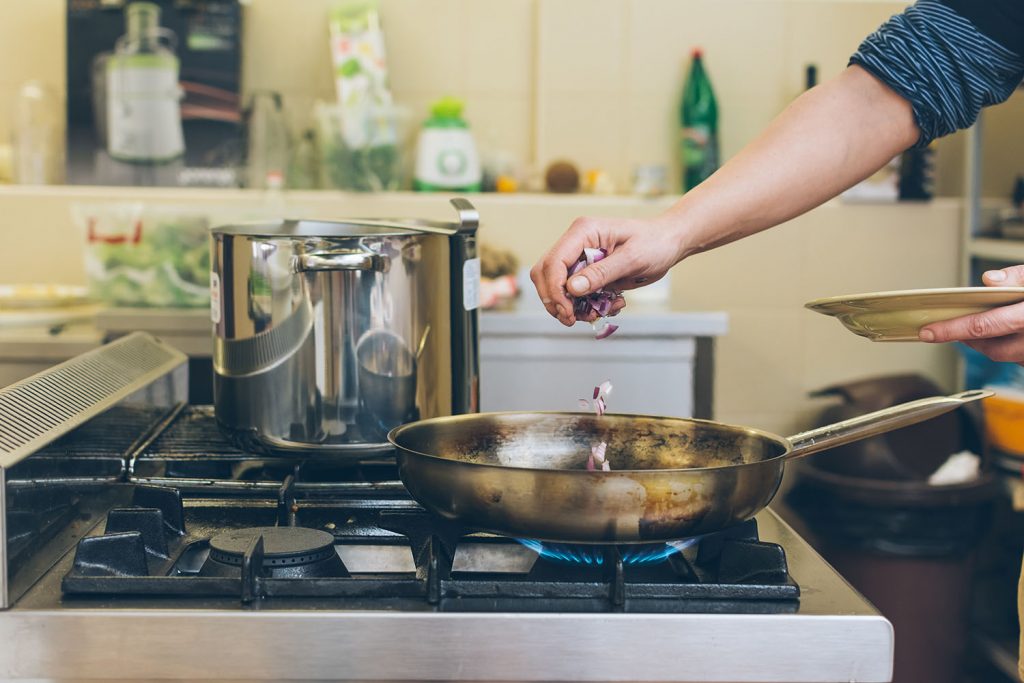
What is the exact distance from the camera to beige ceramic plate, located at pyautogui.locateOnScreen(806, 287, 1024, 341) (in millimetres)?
836

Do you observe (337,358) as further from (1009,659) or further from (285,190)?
(1009,659)

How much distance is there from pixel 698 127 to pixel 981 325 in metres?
1.77

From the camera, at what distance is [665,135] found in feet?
8.95

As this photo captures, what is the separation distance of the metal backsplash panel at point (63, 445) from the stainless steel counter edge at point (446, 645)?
0.19 ft

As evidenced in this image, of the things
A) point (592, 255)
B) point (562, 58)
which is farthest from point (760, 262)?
point (592, 255)

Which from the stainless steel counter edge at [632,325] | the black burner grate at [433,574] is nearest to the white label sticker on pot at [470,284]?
the black burner grate at [433,574]

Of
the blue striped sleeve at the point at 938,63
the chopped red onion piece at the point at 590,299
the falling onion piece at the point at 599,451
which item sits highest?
the blue striped sleeve at the point at 938,63

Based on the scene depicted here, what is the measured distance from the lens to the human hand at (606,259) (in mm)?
1007

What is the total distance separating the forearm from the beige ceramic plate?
234 mm

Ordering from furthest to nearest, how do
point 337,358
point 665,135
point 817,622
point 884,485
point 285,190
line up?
point 665,135 < point 285,190 < point 884,485 < point 337,358 < point 817,622

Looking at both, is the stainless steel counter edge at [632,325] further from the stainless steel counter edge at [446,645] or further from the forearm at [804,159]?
the stainless steel counter edge at [446,645]

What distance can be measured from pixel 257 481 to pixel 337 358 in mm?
130

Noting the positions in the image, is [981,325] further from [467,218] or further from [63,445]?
[63,445]

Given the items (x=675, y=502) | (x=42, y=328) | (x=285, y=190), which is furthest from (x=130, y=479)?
(x=285, y=190)
